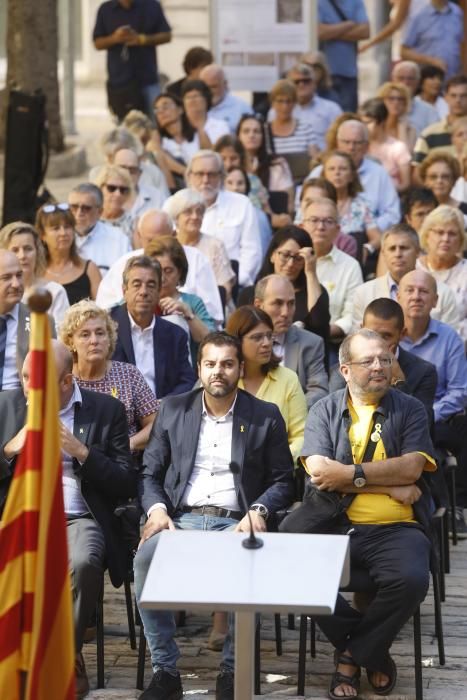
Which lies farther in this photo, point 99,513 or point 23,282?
point 23,282

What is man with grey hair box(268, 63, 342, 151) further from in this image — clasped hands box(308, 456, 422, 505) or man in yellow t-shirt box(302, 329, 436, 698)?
clasped hands box(308, 456, 422, 505)

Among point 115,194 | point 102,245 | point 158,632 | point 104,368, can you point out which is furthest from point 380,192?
point 158,632

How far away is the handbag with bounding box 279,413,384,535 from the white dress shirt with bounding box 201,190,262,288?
4517mm

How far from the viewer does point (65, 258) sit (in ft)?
34.6

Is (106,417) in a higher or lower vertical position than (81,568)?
higher

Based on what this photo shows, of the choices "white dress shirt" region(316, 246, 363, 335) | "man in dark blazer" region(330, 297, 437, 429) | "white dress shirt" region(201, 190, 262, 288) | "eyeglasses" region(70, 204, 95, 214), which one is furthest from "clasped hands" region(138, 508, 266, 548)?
"white dress shirt" region(201, 190, 262, 288)

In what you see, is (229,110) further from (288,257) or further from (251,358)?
(251,358)

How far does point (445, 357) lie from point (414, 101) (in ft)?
23.0

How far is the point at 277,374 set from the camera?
836 centimetres

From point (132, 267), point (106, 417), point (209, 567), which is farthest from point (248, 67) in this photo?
point (209, 567)

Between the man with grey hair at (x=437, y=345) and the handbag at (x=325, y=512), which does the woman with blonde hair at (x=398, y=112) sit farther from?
the handbag at (x=325, y=512)

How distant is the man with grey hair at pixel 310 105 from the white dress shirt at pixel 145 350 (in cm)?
588

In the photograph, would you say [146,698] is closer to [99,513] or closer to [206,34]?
[99,513]

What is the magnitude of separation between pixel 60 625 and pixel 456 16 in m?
13.2
